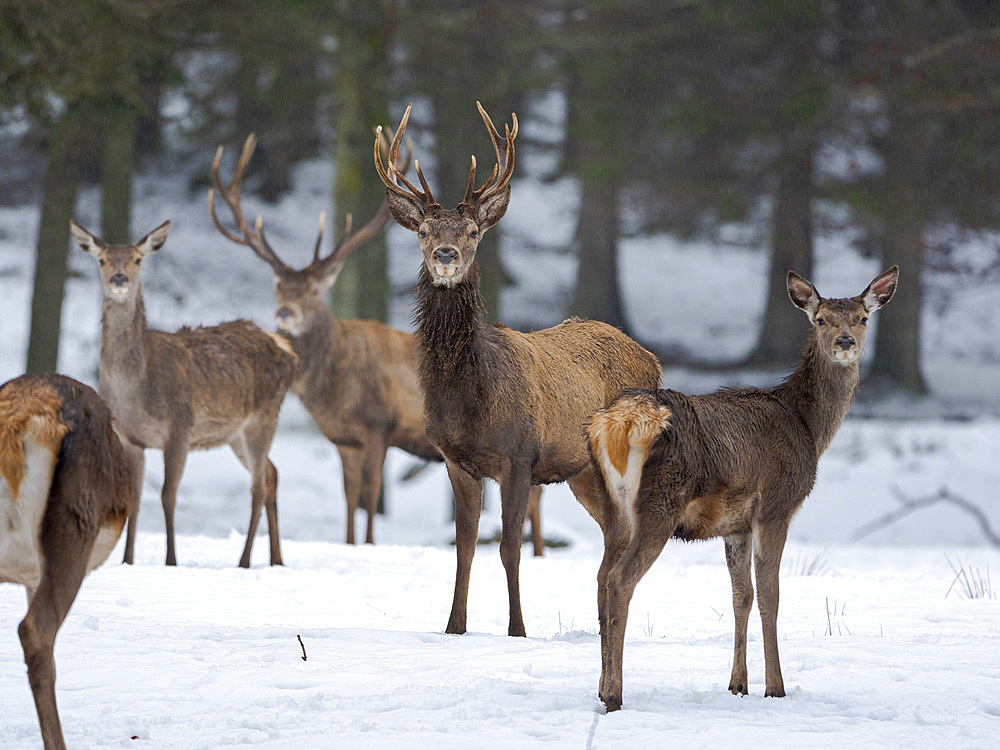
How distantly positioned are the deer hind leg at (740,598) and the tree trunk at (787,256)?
1130 centimetres

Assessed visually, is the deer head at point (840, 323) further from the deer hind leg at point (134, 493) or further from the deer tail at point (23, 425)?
the deer hind leg at point (134, 493)

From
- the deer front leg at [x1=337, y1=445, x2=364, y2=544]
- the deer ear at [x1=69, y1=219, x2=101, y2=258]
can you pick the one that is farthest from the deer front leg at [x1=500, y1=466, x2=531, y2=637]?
the deer front leg at [x1=337, y1=445, x2=364, y2=544]

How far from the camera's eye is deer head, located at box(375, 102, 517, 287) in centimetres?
663

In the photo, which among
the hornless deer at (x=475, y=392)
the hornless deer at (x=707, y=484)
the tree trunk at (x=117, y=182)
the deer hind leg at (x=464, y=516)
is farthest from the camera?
the tree trunk at (x=117, y=182)

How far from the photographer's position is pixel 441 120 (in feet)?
55.8

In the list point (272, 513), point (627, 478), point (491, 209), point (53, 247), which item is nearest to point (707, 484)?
point (627, 478)

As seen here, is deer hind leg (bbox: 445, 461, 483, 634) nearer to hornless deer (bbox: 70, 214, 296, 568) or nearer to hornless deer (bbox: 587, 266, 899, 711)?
hornless deer (bbox: 587, 266, 899, 711)

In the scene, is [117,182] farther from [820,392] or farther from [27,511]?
[27,511]

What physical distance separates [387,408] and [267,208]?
47.1ft

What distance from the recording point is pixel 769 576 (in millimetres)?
5016

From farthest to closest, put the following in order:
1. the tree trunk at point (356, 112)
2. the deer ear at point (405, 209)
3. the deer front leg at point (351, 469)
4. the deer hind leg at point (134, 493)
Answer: the tree trunk at point (356, 112), the deer front leg at point (351, 469), the deer hind leg at point (134, 493), the deer ear at point (405, 209)

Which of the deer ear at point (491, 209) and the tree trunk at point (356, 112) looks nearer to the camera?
the deer ear at point (491, 209)

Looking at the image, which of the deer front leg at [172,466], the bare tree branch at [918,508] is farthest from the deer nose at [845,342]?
the bare tree branch at [918,508]

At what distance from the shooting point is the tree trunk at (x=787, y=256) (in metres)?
16.4
